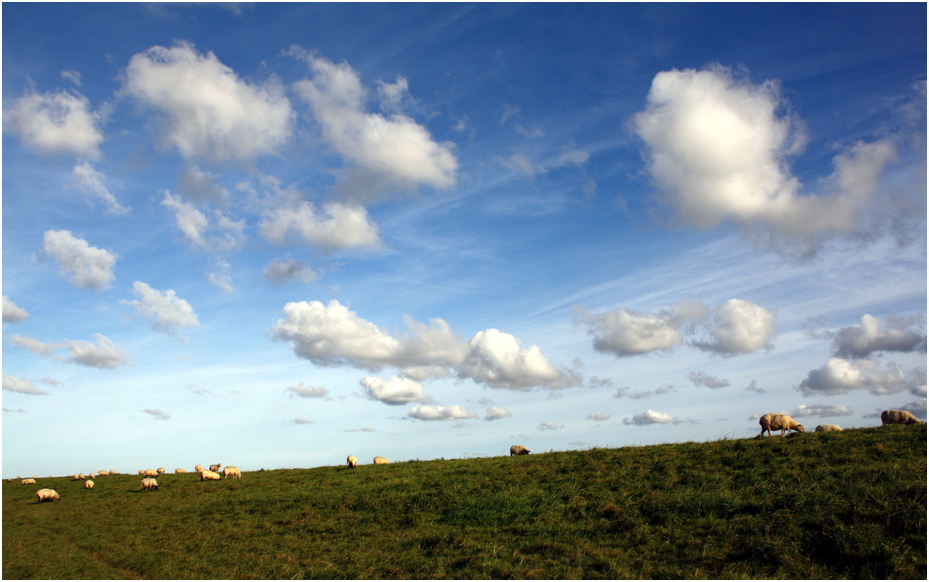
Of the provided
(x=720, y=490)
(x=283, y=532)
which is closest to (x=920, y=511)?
(x=720, y=490)

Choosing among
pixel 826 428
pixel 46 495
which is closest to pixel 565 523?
pixel 826 428

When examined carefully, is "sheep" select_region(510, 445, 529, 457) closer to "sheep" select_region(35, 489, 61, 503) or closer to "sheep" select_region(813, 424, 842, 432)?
"sheep" select_region(813, 424, 842, 432)

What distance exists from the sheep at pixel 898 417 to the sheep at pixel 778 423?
418cm

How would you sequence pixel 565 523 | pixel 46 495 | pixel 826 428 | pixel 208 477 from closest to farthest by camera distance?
pixel 565 523
pixel 826 428
pixel 46 495
pixel 208 477

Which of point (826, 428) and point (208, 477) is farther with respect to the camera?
point (208, 477)

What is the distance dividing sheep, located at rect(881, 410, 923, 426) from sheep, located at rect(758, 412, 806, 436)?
4178 millimetres

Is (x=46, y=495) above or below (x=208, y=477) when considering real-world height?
below

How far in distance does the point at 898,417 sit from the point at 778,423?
18.9 feet

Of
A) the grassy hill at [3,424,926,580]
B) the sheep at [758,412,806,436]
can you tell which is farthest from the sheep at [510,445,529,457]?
the sheep at [758,412,806,436]

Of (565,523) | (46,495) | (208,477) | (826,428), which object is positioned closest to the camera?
(565,523)

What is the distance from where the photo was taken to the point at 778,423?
27.5 meters

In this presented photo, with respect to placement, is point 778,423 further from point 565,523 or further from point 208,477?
point 208,477

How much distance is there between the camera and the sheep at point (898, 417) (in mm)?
25625

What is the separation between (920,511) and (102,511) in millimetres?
40305
